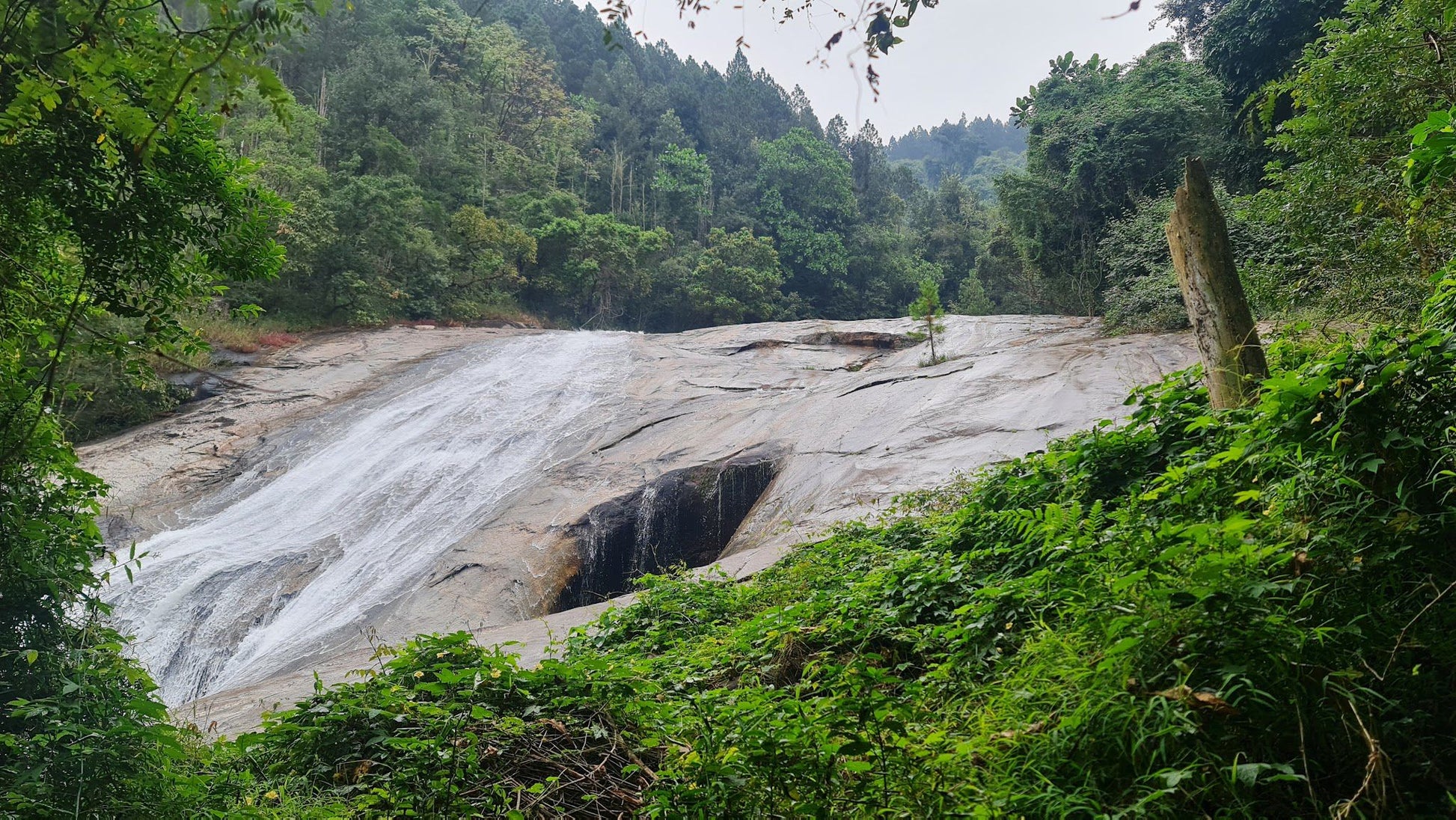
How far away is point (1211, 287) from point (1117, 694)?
332 cm

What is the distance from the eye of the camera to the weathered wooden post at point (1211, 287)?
14.4ft

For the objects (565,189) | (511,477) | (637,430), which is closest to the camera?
(511,477)

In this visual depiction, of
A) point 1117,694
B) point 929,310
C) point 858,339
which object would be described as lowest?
Result: point 1117,694

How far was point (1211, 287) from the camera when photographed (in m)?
4.68

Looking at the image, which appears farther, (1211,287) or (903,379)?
(903,379)

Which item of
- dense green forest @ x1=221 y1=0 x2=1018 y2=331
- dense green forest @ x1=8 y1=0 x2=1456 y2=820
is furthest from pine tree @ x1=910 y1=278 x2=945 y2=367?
dense green forest @ x1=221 y1=0 x2=1018 y2=331

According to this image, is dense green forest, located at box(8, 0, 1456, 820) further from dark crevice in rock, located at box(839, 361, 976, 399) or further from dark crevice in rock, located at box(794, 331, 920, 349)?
dark crevice in rock, located at box(794, 331, 920, 349)

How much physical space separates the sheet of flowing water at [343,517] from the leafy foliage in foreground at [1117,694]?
6.22 m

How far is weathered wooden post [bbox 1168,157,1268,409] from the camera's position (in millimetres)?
4383

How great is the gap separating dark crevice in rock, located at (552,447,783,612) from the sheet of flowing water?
73.6 inches

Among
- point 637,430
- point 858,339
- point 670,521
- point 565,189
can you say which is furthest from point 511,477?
point 565,189

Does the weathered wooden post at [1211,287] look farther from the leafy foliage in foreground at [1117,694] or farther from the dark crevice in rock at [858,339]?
the dark crevice in rock at [858,339]

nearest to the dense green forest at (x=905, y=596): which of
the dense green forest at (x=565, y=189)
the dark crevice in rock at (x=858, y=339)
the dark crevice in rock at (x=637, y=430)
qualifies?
the dark crevice in rock at (x=637, y=430)

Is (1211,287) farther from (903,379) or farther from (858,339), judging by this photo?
(858,339)
